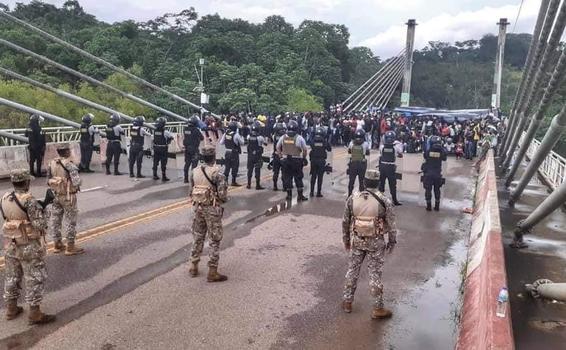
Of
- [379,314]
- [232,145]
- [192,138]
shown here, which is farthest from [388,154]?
[379,314]

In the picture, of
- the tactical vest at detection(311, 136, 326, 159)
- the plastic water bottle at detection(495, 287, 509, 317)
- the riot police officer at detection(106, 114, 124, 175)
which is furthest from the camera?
the riot police officer at detection(106, 114, 124, 175)

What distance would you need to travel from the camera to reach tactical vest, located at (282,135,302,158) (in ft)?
40.8

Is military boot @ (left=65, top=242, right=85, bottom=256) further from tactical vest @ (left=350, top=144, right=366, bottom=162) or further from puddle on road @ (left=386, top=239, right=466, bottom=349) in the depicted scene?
tactical vest @ (left=350, top=144, right=366, bottom=162)

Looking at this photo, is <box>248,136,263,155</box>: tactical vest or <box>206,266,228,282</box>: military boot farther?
<box>248,136,263,155</box>: tactical vest

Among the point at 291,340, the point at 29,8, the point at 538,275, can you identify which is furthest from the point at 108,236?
the point at 29,8

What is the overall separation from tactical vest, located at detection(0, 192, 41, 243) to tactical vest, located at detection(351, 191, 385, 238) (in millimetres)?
3419

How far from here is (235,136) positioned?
1367 centimetres

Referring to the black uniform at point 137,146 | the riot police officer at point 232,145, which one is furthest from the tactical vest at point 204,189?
the black uniform at point 137,146

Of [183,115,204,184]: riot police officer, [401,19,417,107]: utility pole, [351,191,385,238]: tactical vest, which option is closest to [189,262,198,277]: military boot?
[351,191,385,238]: tactical vest

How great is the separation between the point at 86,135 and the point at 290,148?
22.1 ft

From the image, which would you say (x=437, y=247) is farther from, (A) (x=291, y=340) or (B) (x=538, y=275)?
(A) (x=291, y=340)

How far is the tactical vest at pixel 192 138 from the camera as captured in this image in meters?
14.5

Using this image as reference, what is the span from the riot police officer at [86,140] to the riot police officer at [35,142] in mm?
1158

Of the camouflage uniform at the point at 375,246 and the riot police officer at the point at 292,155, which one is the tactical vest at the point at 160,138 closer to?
the riot police officer at the point at 292,155
